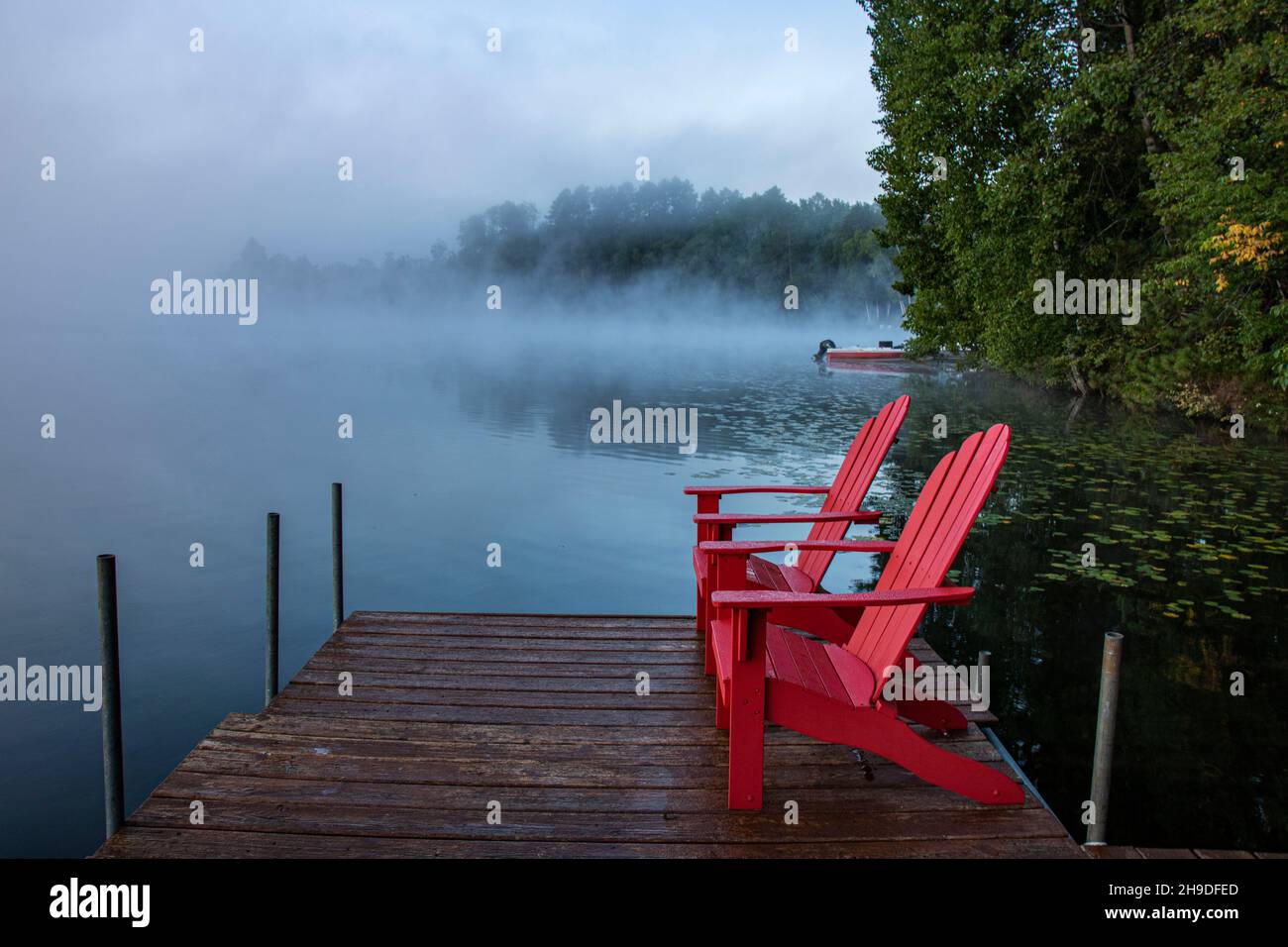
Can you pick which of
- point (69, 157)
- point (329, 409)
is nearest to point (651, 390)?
point (329, 409)

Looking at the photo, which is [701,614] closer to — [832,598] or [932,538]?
[932,538]

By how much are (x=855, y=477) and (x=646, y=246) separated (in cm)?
10239

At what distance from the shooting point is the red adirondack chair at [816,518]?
13.4 ft

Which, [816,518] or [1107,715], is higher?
[816,518]

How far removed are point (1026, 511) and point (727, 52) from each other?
202 ft

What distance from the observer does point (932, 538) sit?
125 inches

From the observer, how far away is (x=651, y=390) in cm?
2594

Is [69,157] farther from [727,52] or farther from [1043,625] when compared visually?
[1043,625]

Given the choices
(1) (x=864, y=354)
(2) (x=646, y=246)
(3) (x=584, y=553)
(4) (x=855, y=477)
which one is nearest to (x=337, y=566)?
(4) (x=855, y=477)

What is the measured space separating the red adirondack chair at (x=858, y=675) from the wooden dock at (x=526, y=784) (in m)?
0.12

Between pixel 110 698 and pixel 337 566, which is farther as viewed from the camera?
pixel 337 566

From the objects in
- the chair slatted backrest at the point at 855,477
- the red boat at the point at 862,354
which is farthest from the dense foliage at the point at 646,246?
the chair slatted backrest at the point at 855,477

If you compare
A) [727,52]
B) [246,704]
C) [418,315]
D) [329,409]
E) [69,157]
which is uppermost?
[727,52]

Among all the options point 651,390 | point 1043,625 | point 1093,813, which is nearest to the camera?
point 1093,813
